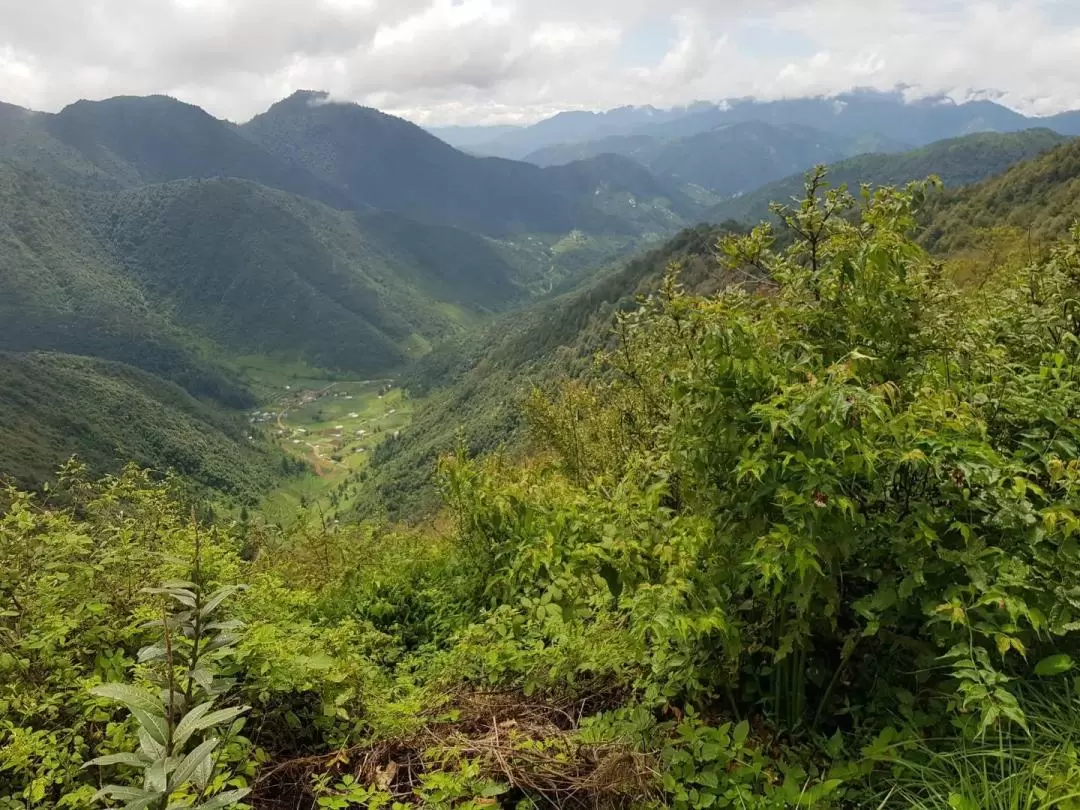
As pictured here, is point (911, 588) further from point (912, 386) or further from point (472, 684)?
point (472, 684)

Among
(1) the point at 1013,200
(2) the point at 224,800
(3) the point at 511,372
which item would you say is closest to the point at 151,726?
(2) the point at 224,800

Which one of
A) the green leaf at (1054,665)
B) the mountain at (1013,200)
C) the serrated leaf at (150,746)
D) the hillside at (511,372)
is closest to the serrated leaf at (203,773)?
the serrated leaf at (150,746)

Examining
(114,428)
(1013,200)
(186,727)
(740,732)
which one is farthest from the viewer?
(114,428)

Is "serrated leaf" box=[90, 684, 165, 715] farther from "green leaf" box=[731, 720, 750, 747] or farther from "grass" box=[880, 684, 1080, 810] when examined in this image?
"grass" box=[880, 684, 1080, 810]

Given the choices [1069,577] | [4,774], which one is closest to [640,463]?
[1069,577]

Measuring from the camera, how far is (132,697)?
1983 mm

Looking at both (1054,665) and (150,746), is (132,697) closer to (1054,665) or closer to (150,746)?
(150,746)

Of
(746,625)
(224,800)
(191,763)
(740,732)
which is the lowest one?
(740,732)

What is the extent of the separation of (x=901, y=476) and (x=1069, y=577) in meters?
0.88

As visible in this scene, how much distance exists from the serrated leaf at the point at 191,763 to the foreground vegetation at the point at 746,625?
0.05 ft

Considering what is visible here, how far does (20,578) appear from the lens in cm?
465

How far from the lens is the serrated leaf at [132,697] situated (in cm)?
191

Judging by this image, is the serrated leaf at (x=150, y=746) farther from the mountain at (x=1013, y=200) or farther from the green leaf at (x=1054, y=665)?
the mountain at (x=1013, y=200)

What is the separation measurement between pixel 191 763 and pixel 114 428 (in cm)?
16952
